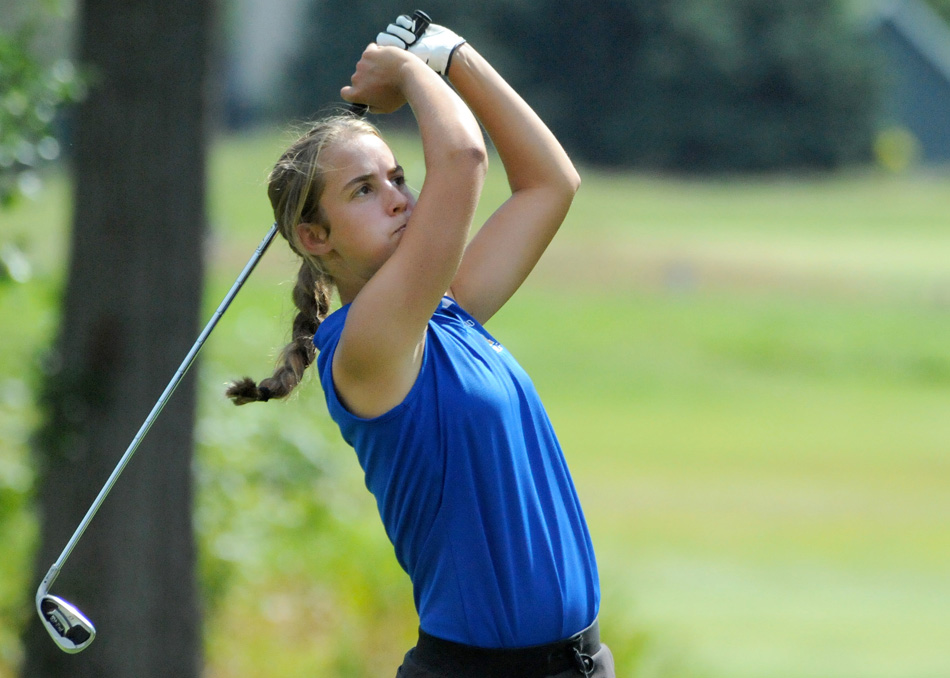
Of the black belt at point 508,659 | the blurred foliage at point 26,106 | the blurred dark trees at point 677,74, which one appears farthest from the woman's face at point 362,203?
the blurred dark trees at point 677,74

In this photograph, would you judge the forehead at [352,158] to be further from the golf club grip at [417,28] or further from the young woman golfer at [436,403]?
the golf club grip at [417,28]

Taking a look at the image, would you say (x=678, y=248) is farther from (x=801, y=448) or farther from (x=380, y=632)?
(x=380, y=632)

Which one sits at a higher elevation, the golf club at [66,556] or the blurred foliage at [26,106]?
the blurred foliage at [26,106]

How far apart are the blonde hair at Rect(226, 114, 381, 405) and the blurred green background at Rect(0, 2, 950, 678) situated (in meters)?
0.19

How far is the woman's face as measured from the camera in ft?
7.87

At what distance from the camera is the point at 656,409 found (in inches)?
611

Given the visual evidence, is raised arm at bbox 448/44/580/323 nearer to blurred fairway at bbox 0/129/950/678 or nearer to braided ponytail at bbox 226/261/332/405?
braided ponytail at bbox 226/261/332/405

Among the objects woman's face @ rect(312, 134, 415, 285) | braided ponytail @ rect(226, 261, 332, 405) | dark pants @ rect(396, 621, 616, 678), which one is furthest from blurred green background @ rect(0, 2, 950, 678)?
dark pants @ rect(396, 621, 616, 678)

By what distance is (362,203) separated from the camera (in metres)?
2.41

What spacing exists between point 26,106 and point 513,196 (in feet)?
5.21

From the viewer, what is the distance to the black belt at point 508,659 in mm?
2334

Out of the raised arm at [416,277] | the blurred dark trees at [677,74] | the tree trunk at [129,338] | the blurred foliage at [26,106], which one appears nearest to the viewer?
the raised arm at [416,277]

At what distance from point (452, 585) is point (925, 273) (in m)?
23.4

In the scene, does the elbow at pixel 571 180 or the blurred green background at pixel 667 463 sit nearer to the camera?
the elbow at pixel 571 180
